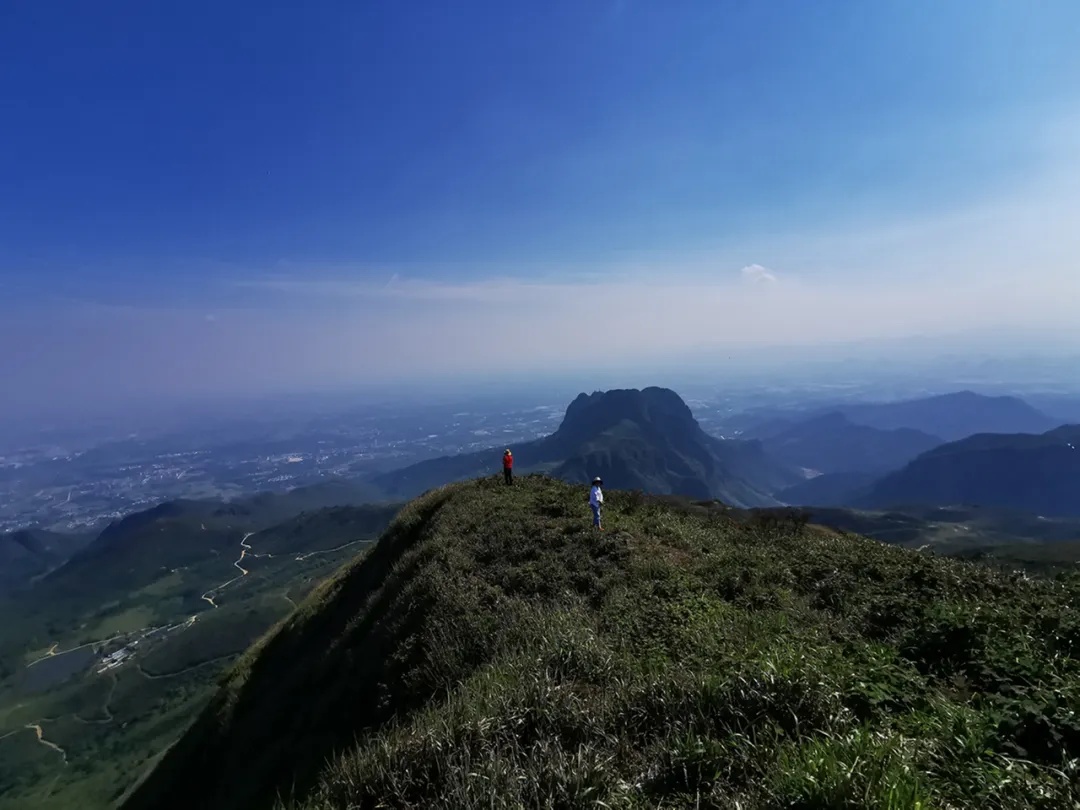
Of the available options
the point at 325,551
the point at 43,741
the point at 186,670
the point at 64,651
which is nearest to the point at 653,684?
the point at 186,670

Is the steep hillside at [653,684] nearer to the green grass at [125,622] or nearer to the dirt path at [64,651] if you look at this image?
the dirt path at [64,651]

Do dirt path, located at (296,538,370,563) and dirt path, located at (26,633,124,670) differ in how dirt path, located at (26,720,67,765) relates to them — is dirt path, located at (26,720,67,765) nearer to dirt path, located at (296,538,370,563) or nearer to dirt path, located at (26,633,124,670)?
dirt path, located at (26,633,124,670)

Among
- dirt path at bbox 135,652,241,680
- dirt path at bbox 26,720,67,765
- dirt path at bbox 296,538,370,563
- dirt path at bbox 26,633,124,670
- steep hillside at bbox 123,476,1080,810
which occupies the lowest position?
dirt path at bbox 26,633,124,670

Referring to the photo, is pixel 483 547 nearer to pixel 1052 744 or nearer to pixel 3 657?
pixel 1052 744

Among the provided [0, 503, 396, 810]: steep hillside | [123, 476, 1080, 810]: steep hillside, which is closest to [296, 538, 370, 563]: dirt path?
[0, 503, 396, 810]: steep hillside

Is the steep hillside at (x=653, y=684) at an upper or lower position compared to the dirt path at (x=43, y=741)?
upper

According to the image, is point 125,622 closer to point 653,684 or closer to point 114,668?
point 114,668

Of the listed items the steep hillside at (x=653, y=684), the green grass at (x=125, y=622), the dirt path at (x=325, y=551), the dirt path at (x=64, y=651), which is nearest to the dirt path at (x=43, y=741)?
the dirt path at (x=64, y=651)

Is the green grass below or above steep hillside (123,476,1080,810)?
below
